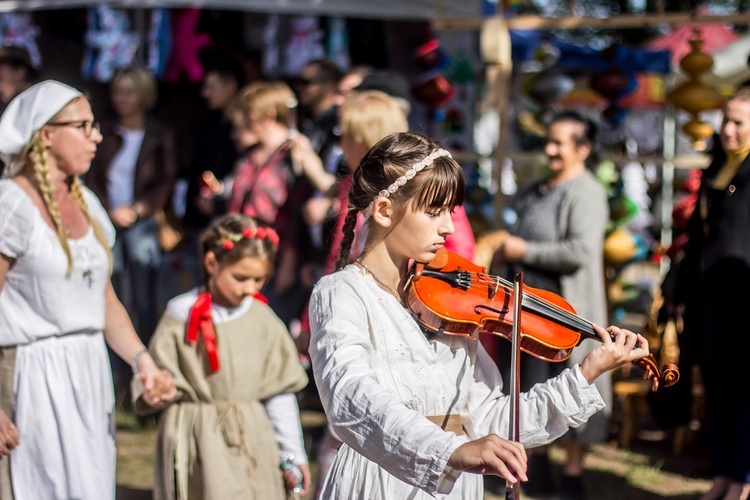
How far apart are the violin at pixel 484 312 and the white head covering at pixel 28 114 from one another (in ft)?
4.92

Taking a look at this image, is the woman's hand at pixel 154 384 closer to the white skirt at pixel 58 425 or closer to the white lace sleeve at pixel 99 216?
the white skirt at pixel 58 425

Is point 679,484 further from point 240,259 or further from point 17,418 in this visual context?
point 17,418

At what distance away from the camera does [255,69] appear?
8.17m

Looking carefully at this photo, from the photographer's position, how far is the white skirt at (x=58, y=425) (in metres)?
3.41

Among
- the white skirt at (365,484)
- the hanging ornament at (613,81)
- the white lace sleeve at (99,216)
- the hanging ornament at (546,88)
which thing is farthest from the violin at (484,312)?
the hanging ornament at (613,81)

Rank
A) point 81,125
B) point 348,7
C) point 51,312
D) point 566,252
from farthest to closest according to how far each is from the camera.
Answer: point 348,7
point 566,252
point 81,125
point 51,312

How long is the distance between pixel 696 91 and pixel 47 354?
4199 mm

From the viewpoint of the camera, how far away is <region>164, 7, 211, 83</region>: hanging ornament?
8.02 meters

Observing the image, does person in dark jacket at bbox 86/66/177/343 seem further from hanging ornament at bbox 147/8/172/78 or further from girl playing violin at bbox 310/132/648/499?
girl playing violin at bbox 310/132/648/499

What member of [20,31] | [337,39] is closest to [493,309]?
[337,39]

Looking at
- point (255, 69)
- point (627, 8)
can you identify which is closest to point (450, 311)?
point (255, 69)

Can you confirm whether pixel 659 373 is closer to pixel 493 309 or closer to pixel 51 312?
pixel 493 309

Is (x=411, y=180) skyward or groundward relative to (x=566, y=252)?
skyward

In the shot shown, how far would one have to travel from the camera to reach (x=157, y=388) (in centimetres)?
355
